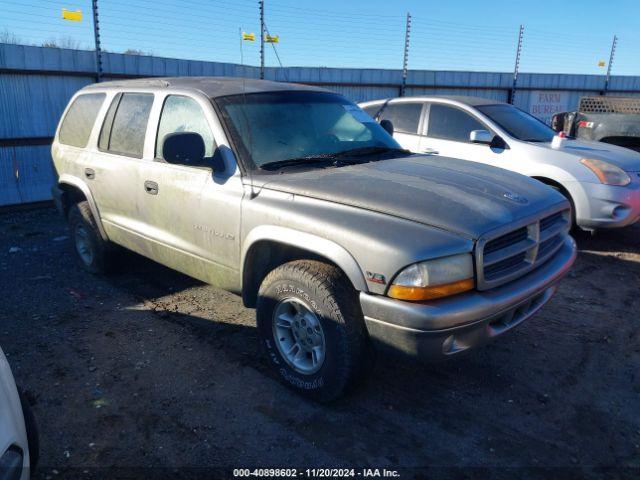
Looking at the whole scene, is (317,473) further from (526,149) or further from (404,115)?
(404,115)

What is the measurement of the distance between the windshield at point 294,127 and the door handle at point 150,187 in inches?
34.8

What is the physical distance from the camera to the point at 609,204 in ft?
18.3

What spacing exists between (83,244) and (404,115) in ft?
15.2

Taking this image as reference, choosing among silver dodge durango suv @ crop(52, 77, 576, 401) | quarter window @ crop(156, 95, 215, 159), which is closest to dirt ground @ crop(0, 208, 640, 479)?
silver dodge durango suv @ crop(52, 77, 576, 401)

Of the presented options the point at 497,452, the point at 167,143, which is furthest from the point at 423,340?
the point at 167,143

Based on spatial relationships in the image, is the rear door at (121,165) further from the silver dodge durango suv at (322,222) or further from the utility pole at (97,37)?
the utility pole at (97,37)

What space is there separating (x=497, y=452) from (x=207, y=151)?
2660mm

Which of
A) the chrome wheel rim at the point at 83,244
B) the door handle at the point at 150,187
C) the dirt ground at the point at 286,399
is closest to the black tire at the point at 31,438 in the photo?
the dirt ground at the point at 286,399

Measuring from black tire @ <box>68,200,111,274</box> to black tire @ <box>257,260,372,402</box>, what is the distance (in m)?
2.63

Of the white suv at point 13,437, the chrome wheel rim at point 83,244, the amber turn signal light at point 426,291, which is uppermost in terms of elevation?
the amber turn signal light at point 426,291

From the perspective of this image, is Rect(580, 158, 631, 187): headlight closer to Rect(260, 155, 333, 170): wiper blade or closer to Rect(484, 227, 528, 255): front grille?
Rect(484, 227, 528, 255): front grille

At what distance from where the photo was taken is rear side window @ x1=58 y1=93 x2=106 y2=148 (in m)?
4.86

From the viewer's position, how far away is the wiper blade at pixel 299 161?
337 cm

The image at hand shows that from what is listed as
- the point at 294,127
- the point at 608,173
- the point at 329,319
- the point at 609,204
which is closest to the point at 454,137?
the point at 608,173
